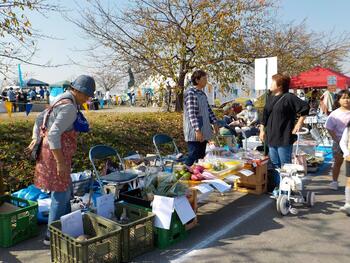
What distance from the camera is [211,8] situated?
1109 cm

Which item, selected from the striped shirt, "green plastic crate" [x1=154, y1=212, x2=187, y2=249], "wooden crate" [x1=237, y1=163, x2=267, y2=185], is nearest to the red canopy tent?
"wooden crate" [x1=237, y1=163, x2=267, y2=185]

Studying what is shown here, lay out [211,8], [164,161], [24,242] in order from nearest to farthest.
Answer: [24,242] → [164,161] → [211,8]

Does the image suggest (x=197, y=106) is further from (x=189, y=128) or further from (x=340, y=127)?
(x=340, y=127)

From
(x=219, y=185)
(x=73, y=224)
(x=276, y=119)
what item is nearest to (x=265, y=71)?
(x=276, y=119)

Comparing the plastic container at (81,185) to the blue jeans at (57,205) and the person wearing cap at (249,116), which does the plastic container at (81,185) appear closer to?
the blue jeans at (57,205)

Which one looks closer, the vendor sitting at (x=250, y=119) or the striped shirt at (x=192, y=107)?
the striped shirt at (x=192, y=107)

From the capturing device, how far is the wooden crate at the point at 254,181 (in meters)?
5.33

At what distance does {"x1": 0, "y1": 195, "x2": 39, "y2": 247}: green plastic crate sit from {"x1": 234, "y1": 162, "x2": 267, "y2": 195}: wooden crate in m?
3.09

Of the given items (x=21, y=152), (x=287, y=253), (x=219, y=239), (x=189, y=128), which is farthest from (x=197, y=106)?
(x=21, y=152)

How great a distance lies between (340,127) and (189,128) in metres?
2.31

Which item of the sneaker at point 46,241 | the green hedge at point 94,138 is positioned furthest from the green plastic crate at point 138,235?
the green hedge at point 94,138

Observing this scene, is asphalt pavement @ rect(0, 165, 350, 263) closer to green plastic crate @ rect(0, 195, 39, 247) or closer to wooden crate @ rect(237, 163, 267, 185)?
green plastic crate @ rect(0, 195, 39, 247)

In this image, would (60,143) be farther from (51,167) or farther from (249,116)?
(249,116)

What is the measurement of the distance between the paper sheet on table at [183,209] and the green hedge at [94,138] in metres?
3.10
